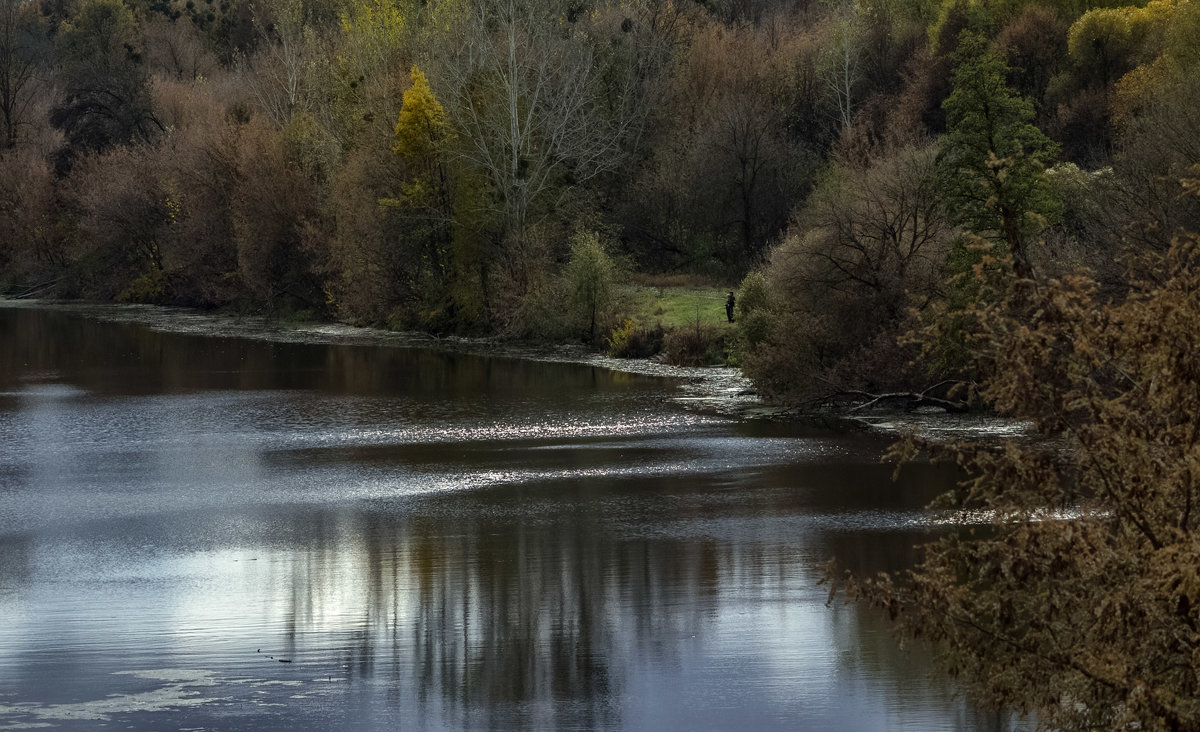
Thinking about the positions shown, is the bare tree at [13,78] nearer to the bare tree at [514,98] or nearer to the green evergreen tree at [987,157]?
the bare tree at [514,98]

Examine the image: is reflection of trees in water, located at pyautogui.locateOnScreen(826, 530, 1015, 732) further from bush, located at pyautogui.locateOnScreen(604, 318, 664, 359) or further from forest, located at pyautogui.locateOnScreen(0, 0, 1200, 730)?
bush, located at pyautogui.locateOnScreen(604, 318, 664, 359)

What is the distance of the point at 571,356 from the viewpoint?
140 feet

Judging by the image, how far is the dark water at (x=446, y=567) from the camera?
1291 centimetres

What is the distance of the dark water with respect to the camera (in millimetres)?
12906

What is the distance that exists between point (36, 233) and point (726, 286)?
41.2 meters

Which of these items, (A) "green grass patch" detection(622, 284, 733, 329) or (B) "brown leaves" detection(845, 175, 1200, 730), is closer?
(B) "brown leaves" detection(845, 175, 1200, 730)

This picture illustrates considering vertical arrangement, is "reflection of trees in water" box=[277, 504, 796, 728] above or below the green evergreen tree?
below

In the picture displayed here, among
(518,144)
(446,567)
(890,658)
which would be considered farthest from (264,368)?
(890,658)

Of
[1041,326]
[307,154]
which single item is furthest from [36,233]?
[1041,326]

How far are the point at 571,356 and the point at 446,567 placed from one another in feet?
82.3

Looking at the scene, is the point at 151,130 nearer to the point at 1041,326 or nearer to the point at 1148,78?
the point at 1148,78

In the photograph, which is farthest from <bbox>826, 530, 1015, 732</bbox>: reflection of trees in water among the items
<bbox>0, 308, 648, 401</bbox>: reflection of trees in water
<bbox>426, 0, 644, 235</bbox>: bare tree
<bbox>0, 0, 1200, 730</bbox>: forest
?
<bbox>426, 0, 644, 235</bbox>: bare tree

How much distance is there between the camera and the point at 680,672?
44.9 ft

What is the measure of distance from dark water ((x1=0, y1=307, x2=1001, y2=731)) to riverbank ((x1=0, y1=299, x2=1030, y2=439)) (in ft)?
4.77
